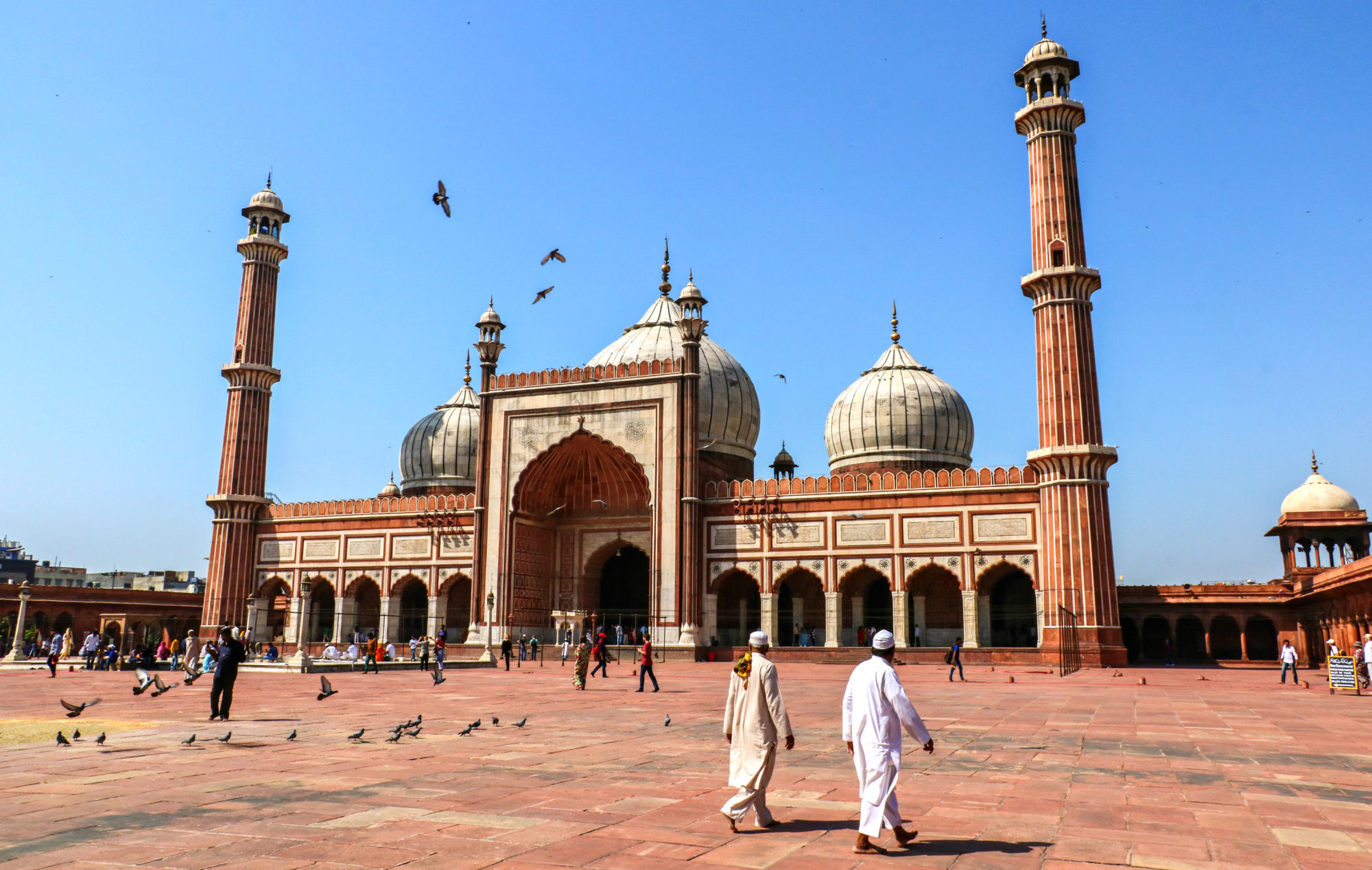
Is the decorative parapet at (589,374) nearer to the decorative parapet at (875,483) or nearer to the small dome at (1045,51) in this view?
the decorative parapet at (875,483)

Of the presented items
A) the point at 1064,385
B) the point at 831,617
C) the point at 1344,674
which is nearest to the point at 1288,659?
the point at 1344,674

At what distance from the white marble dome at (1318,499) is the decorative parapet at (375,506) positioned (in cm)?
2718

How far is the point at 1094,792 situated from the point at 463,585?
1238 inches

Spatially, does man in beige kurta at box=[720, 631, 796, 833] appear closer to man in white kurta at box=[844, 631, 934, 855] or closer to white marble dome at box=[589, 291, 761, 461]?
man in white kurta at box=[844, 631, 934, 855]

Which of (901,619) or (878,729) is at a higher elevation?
(901,619)

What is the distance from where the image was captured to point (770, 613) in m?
29.9

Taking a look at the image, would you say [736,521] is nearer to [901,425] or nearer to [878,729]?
[901,425]

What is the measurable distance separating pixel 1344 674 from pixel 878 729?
16127mm

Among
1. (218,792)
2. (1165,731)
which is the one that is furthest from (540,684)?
(218,792)

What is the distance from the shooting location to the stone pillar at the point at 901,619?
93.5ft

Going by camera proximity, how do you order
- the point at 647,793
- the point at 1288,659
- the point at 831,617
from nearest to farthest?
the point at 647,793, the point at 1288,659, the point at 831,617

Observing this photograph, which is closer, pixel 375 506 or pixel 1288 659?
pixel 1288 659

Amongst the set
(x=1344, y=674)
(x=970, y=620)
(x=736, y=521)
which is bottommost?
(x=1344, y=674)

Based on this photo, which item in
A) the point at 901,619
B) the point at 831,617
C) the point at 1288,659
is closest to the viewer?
the point at 1288,659
